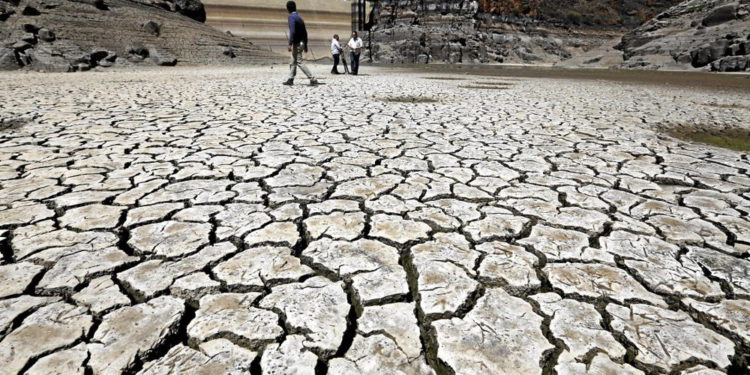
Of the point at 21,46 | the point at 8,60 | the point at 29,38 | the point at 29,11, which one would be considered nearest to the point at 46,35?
the point at 29,38

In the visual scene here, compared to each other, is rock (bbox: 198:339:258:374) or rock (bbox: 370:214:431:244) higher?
rock (bbox: 370:214:431:244)

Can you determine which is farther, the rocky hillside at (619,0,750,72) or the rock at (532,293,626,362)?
the rocky hillside at (619,0,750,72)

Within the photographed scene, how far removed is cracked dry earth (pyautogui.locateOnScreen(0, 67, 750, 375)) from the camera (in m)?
1.12

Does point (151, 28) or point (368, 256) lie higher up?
point (151, 28)

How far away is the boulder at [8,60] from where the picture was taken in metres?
12.1

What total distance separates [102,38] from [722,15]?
33109 millimetres

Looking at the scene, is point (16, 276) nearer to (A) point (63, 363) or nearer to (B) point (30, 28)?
(A) point (63, 363)

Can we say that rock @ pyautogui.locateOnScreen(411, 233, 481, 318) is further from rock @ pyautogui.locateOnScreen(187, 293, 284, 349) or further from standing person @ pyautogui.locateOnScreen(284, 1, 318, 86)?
standing person @ pyautogui.locateOnScreen(284, 1, 318, 86)

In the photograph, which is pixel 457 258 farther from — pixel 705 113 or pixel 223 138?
pixel 705 113

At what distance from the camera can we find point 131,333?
115 cm

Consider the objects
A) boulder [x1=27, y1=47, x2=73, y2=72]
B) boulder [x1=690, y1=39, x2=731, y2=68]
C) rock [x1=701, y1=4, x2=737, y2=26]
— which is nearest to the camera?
boulder [x1=27, y1=47, x2=73, y2=72]

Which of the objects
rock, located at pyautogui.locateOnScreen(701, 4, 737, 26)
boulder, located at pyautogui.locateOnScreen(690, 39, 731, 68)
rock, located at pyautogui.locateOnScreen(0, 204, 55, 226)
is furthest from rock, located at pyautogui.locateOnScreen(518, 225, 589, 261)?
rock, located at pyautogui.locateOnScreen(701, 4, 737, 26)

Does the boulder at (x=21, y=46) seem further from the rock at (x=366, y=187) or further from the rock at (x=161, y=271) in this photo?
the rock at (x=161, y=271)

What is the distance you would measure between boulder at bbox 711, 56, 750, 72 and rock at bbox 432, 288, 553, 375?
74.8 feet
